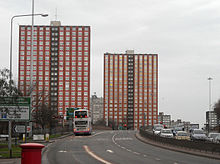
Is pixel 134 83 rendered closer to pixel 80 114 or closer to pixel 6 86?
pixel 80 114

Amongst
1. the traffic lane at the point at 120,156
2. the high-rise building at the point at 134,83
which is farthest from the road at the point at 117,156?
the high-rise building at the point at 134,83

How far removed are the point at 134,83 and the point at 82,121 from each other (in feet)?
454

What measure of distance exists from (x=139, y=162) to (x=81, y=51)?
14929cm

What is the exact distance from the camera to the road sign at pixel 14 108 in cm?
2620

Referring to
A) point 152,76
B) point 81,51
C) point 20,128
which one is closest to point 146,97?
point 152,76

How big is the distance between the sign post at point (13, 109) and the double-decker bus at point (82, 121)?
28996mm

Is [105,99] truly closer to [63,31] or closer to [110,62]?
[110,62]

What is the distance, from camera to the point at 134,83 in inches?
7810

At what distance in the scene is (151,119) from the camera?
196875 mm

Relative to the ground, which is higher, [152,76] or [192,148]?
[152,76]

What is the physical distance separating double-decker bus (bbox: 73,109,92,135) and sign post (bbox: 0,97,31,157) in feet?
95.1

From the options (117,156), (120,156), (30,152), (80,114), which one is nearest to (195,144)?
(120,156)

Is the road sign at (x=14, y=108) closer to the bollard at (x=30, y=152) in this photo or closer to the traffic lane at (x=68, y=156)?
the traffic lane at (x=68, y=156)

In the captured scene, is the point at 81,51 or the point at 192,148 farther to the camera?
the point at 81,51
